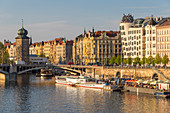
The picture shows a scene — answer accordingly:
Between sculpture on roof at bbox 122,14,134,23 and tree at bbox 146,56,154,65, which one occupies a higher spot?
sculpture on roof at bbox 122,14,134,23

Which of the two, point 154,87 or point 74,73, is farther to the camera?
point 74,73

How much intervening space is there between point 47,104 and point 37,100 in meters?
7.19

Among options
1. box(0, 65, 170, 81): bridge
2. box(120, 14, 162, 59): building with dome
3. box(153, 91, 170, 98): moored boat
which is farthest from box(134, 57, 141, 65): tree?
box(153, 91, 170, 98): moored boat

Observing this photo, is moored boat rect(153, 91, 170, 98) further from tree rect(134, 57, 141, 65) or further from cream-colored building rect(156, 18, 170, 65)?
tree rect(134, 57, 141, 65)

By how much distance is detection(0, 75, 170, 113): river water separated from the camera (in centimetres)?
8556

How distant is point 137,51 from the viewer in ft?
544

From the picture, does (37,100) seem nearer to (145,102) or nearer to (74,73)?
(145,102)

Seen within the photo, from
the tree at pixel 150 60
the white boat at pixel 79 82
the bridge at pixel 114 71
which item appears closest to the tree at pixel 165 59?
the tree at pixel 150 60

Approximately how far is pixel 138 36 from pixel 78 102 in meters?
74.0

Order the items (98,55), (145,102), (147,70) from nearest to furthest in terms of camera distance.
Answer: (145,102) < (147,70) < (98,55)

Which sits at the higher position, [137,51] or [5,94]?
[137,51]

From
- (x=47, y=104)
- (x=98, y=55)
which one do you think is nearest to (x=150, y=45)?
(x=98, y=55)

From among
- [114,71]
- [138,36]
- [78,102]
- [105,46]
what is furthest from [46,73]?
[78,102]

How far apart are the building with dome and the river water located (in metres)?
45.2
